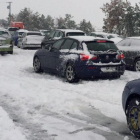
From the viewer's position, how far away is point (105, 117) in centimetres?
662

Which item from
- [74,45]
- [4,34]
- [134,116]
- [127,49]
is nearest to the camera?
[134,116]

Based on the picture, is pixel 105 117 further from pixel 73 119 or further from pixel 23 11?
pixel 23 11

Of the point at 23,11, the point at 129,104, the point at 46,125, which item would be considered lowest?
the point at 46,125

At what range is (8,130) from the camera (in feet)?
18.0

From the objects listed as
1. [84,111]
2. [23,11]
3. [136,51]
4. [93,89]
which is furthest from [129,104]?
[23,11]

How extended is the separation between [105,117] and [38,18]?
251ft

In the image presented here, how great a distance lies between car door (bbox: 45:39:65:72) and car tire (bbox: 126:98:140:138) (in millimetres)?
6284

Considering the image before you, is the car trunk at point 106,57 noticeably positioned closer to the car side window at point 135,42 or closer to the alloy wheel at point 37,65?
the car side window at point 135,42

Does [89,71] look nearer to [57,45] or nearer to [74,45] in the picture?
[74,45]

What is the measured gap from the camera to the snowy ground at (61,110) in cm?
555

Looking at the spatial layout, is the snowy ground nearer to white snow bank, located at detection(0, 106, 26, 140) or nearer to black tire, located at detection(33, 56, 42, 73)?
white snow bank, located at detection(0, 106, 26, 140)

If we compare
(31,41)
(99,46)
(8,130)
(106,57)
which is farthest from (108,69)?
(31,41)

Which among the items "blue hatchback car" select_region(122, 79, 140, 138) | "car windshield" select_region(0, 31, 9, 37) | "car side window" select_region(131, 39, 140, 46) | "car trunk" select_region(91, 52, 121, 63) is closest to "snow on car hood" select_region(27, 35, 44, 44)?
"car windshield" select_region(0, 31, 9, 37)

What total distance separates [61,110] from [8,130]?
180cm
